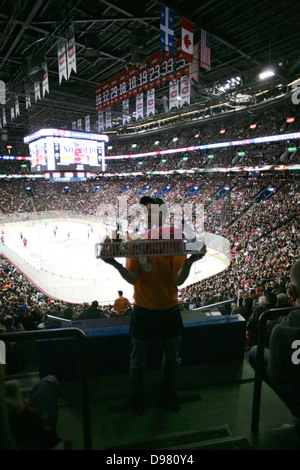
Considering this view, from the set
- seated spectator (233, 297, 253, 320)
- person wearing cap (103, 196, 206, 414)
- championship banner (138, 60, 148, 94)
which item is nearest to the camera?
person wearing cap (103, 196, 206, 414)

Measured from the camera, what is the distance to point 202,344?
3.31 metres

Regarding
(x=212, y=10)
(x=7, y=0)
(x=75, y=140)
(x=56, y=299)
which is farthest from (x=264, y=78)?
(x=56, y=299)

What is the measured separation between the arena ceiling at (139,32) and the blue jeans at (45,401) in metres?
13.4

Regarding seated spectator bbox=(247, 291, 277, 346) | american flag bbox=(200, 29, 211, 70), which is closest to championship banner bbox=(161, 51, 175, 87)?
american flag bbox=(200, 29, 211, 70)

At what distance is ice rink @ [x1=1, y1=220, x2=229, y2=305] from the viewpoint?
12709mm

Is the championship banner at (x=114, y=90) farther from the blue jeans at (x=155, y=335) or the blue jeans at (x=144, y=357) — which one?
the blue jeans at (x=144, y=357)

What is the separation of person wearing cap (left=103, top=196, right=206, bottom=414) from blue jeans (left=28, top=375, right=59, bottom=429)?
887mm

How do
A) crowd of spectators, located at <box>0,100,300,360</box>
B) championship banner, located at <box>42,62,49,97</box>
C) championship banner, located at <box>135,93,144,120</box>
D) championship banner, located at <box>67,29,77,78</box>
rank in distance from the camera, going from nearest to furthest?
1. crowd of spectators, located at <box>0,100,300,360</box>
2. championship banner, located at <box>67,29,77,78</box>
3. championship banner, located at <box>42,62,49,97</box>
4. championship banner, located at <box>135,93,144,120</box>

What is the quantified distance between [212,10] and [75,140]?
1296 centimetres

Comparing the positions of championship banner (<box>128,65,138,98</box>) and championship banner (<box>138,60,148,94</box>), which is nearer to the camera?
championship banner (<box>138,60,148,94</box>)

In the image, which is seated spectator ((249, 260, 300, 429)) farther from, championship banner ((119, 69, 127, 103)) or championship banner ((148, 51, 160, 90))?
championship banner ((119, 69, 127, 103))

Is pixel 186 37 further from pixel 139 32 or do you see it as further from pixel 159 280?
pixel 159 280

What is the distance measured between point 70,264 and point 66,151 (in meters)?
8.77
